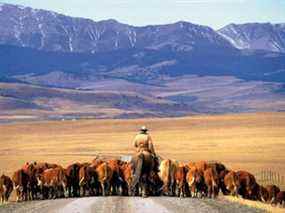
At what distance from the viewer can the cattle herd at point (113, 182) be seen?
3033 centimetres

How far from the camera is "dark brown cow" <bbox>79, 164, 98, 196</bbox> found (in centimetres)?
3084

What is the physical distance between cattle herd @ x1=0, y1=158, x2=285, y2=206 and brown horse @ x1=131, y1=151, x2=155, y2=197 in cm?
81

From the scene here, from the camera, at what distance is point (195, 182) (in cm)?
3098

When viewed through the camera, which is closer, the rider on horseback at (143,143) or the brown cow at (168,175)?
the rider on horseback at (143,143)

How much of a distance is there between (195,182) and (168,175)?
0.97 m

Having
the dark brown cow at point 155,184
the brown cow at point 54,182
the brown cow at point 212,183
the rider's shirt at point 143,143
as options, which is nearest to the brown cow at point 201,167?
the brown cow at point 212,183

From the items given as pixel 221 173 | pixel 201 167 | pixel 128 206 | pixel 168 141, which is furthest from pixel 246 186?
pixel 168 141

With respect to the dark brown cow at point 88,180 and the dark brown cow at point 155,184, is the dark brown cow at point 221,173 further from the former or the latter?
the dark brown cow at point 88,180

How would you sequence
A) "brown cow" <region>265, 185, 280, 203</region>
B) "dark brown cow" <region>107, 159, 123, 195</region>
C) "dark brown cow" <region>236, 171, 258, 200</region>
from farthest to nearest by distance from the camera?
"brown cow" <region>265, 185, 280, 203</region> → "dark brown cow" <region>236, 171, 258, 200</region> → "dark brown cow" <region>107, 159, 123, 195</region>

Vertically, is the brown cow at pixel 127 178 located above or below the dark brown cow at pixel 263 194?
above

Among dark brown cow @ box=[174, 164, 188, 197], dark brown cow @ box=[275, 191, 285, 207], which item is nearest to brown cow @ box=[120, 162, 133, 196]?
dark brown cow @ box=[174, 164, 188, 197]

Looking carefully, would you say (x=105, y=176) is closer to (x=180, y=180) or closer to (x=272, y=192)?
(x=180, y=180)

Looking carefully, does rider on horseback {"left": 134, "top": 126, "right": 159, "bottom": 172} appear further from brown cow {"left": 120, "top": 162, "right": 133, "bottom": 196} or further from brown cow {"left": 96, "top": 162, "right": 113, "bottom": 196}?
brown cow {"left": 96, "top": 162, "right": 113, "bottom": 196}

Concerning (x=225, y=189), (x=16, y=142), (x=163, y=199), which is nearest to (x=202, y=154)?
(x=16, y=142)
